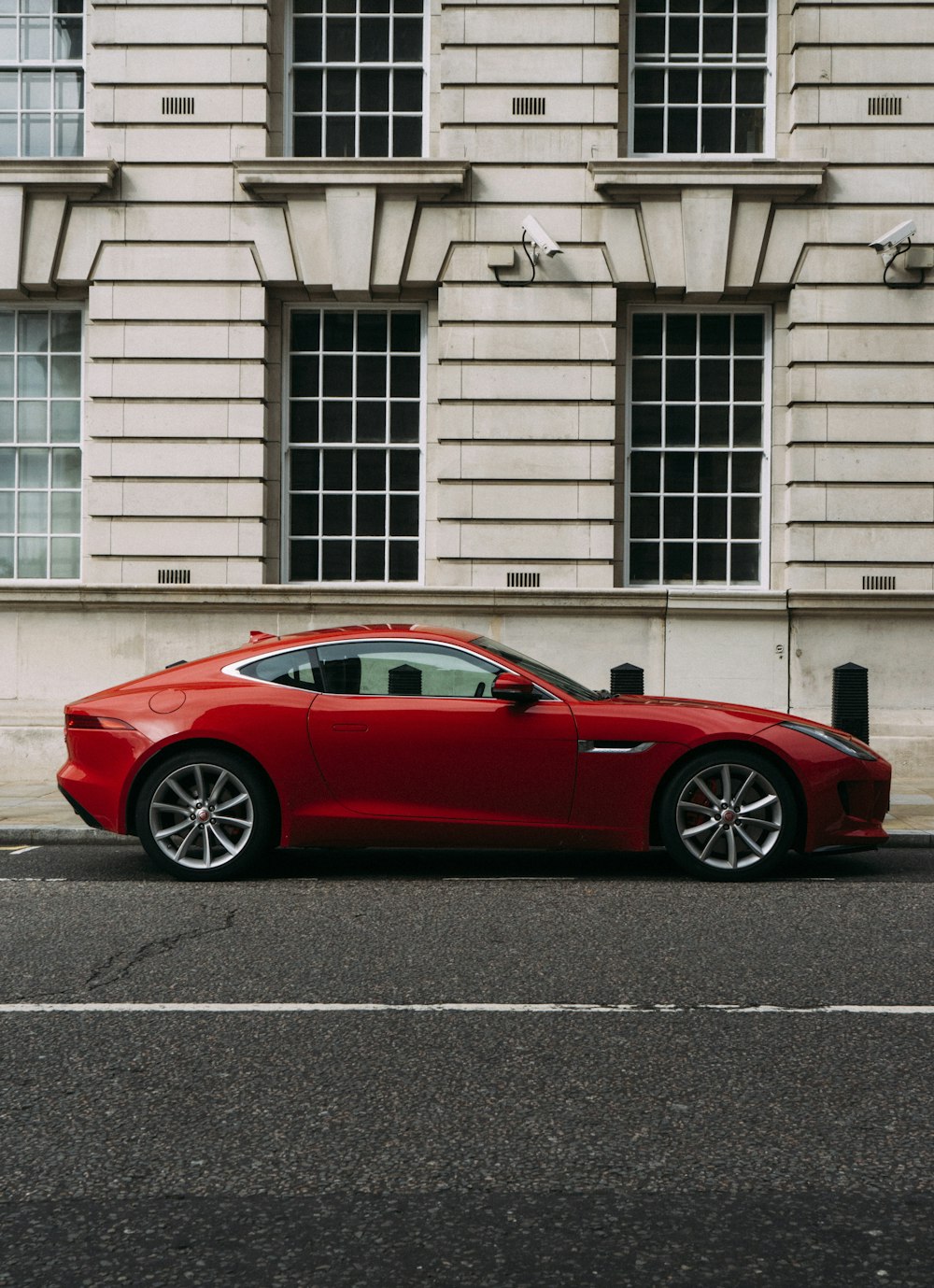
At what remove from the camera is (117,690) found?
852cm

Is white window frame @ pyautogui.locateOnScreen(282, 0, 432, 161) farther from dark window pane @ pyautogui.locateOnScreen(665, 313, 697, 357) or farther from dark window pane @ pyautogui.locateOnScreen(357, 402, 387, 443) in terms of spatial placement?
dark window pane @ pyautogui.locateOnScreen(665, 313, 697, 357)

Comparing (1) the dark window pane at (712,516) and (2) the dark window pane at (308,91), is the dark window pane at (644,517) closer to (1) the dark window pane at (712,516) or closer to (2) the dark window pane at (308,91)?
(1) the dark window pane at (712,516)

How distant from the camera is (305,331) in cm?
1488

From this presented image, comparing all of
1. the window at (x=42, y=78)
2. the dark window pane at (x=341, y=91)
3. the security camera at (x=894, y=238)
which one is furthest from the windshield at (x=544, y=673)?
the window at (x=42, y=78)

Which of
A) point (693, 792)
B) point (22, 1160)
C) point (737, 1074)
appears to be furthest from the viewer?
point (693, 792)

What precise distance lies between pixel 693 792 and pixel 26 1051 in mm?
4416

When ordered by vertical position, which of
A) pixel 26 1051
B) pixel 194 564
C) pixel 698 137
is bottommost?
pixel 26 1051

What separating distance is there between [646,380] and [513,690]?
759 centimetres

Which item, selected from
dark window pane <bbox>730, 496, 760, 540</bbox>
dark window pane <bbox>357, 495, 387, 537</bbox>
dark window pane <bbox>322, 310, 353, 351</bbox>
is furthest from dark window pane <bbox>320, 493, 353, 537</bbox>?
dark window pane <bbox>730, 496, 760, 540</bbox>

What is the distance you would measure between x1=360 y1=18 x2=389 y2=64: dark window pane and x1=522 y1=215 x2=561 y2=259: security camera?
2455mm

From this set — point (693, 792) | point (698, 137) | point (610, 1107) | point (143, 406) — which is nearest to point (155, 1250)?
point (610, 1107)

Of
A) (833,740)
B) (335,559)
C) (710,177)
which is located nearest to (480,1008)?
(833,740)

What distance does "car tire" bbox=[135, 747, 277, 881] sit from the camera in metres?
8.12

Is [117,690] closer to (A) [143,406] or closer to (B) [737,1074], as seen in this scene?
(B) [737,1074]
